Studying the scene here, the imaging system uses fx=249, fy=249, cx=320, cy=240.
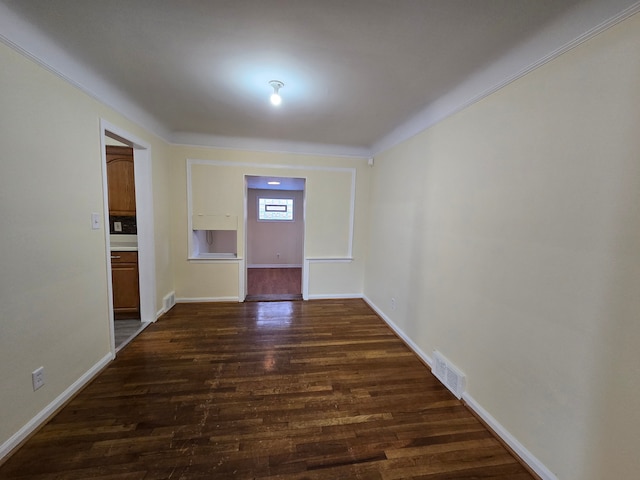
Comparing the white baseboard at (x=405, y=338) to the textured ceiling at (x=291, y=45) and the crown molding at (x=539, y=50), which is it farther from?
the textured ceiling at (x=291, y=45)

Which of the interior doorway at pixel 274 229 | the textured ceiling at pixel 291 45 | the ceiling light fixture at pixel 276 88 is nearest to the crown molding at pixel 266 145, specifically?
the textured ceiling at pixel 291 45

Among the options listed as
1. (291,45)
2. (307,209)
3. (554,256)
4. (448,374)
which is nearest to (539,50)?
(554,256)

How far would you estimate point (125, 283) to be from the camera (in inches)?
120

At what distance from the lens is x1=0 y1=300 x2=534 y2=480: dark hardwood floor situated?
4.62ft

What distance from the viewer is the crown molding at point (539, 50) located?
114 cm

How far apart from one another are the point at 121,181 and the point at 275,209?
154 inches

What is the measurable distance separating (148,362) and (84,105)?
88.3 inches

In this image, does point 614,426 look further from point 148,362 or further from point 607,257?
point 148,362

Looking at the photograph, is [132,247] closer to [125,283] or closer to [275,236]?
[125,283]

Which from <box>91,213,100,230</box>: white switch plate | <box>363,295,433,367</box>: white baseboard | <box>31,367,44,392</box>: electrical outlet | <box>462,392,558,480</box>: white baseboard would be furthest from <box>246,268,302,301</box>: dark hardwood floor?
<box>462,392,558,480</box>: white baseboard

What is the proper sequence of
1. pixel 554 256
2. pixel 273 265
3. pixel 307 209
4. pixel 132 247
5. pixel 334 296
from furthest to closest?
pixel 273 265, pixel 334 296, pixel 307 209, pixel 132 247, pixel 554 256

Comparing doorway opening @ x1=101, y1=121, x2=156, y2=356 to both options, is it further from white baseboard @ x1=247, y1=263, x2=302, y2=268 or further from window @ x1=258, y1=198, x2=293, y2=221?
white baseboard @ x1=247, y1=263, x2=302, y2=268

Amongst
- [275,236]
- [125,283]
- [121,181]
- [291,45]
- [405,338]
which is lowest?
Answer: [405,338]

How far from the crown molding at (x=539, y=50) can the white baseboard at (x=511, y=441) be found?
7.36 feet
